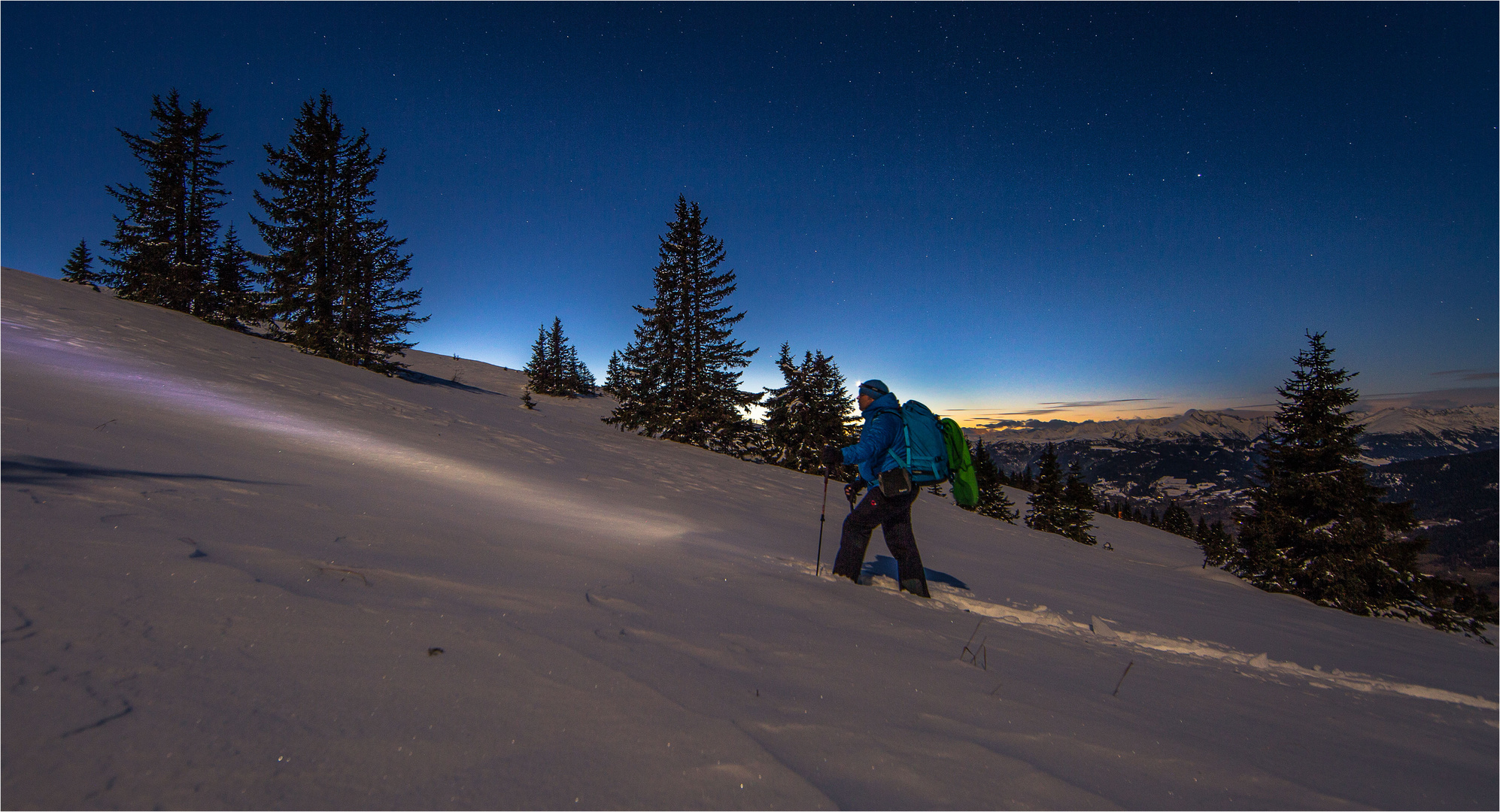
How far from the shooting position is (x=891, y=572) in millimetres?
5902

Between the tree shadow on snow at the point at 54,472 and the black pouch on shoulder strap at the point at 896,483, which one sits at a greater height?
the black pouch on shoulder strap at the point at 896,483

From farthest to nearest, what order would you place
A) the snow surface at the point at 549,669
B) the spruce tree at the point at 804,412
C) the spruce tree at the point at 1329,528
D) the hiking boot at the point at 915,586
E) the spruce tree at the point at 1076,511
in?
the spruce tree at the point at 1076,511 → the spruce tree at the point at 804,412 → the spruce tree at the point at 1329,528 → the hiking boot at the point at 915,586 → the snow surface at the point at 549,669

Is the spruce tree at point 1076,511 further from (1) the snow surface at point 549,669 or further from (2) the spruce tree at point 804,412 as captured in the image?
(1) the snow surface at point 549,669

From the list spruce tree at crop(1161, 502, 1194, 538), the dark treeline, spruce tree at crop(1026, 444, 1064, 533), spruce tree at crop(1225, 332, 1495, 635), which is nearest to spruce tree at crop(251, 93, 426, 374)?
the dark treeline

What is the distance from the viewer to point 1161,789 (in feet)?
6.35

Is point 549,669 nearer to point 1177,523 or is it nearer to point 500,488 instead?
point 500,488

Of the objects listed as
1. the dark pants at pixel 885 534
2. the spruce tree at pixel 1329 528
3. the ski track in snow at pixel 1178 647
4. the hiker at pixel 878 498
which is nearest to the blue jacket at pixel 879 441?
the hiker at pixel 878 498

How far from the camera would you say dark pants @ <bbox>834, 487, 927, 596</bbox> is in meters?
4.93

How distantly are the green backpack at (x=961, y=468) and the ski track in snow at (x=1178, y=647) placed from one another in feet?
3.23

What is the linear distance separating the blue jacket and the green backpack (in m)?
0.63

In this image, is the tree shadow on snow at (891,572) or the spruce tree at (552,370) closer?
the tree shadow on snow at (891,572)

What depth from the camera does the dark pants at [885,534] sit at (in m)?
4.93

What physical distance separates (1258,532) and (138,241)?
39927 mm

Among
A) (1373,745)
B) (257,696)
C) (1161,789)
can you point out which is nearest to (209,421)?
(257,696)
